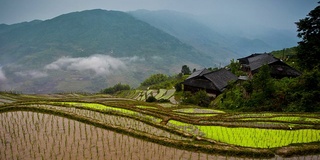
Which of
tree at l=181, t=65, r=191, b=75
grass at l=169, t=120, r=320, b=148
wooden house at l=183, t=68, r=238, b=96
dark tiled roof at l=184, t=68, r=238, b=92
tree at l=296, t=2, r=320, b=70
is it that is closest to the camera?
grass at l=169, t=120, r=320, b=148

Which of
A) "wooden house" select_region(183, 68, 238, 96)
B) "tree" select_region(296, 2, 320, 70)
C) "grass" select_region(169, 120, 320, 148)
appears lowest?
"grass" select_region(169, 120, 320, 148)

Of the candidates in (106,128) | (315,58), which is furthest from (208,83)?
(106,128)

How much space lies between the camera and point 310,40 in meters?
29.1

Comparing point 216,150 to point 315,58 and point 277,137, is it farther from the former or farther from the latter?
point 315,58

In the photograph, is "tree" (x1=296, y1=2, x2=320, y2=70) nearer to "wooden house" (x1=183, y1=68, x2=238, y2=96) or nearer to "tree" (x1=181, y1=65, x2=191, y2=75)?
"wooden house" (x1=183, y1=68, x2=238, y2=96)

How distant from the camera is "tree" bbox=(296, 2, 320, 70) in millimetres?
28516

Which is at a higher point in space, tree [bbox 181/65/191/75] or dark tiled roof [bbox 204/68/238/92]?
tree [bbox 181/65/191/75]

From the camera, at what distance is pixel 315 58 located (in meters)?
28.3

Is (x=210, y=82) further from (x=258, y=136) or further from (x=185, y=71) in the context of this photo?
(x=185, y=71)

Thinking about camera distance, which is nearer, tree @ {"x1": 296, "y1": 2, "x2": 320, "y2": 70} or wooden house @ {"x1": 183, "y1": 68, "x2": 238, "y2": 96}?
tree @ {"x1": 296, "y1": 2, "x2": 320, "y2": 70}

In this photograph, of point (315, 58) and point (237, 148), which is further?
point (315, 58)

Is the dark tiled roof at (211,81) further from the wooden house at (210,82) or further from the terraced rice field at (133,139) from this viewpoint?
the terraced rice field at (133,139)

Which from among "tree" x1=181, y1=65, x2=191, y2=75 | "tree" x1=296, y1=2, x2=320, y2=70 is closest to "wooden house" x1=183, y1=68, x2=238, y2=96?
"tree" x1=296, y1=2, x2=320, y2=70

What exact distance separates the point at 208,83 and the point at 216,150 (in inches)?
1513
